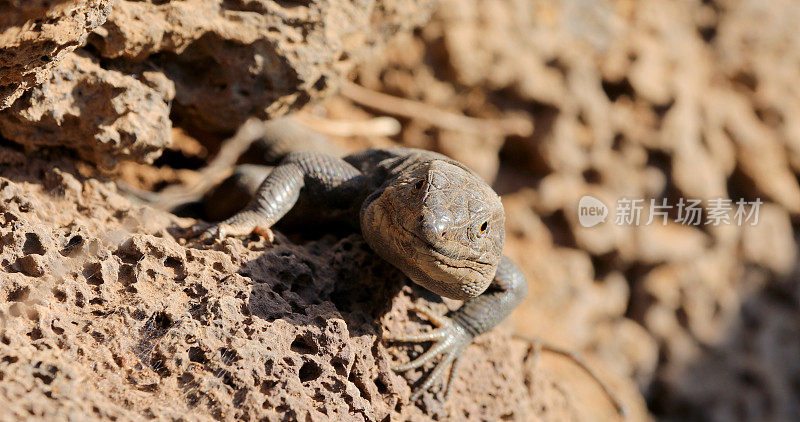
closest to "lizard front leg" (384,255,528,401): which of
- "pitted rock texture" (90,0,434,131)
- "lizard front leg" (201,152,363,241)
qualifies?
"lizard front leg" (201,152,363,241)

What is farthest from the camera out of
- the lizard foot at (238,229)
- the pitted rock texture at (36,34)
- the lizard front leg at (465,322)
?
the lizard front leg at (465,322)

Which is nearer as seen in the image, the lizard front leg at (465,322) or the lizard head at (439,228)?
the lizard head at (439,228)

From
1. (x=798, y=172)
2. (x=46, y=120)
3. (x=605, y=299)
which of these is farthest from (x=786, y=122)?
(x=46, y=120)

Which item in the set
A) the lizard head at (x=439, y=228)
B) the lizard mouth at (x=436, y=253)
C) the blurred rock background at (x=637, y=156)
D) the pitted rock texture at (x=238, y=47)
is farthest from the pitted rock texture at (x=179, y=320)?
the blurred rock background at (x=637, y=156)

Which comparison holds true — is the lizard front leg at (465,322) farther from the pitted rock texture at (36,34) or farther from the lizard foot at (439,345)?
the pitted rock texture at (36,34)

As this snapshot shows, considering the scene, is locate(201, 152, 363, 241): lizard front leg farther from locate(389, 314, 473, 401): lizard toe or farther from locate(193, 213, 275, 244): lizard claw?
locate(389, 314, 473, 401): lizard toe

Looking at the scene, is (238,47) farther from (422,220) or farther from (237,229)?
(422,220)

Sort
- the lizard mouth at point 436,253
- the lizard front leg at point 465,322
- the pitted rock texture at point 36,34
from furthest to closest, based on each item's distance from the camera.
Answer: the lizard front leg at point 465,322
the lizard mouth at point 436,253
the pitted rock texture at point 36,34

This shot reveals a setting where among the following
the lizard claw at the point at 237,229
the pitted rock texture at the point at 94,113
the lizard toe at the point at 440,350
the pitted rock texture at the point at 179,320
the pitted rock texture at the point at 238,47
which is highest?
the pitted rock texture at the point at 238,47

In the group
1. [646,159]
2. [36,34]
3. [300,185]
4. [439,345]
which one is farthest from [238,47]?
[646,159]
